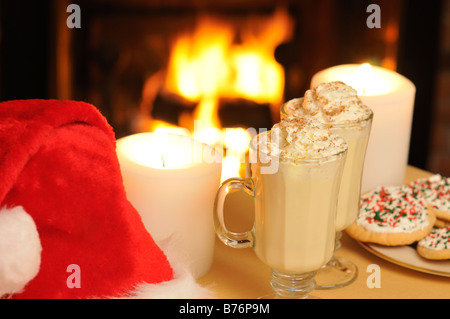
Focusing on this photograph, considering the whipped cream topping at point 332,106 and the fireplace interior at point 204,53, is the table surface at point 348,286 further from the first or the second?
the fireplace interior at point 204,53

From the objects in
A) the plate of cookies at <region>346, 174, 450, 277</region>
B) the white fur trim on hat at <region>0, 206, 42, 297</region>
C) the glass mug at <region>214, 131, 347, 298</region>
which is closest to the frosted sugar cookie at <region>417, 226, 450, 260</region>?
the plate of cookies at <region>346, 174, 450, 277</region>

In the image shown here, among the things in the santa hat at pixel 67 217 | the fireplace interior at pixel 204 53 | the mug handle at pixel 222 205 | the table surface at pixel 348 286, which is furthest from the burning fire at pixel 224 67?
the santa hat at pixel 67 217

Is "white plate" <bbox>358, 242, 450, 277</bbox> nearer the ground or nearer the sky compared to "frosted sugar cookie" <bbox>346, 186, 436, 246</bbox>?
nearer the ground

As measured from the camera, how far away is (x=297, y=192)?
77 cm

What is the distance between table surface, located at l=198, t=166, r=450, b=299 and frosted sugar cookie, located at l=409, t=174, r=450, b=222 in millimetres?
134

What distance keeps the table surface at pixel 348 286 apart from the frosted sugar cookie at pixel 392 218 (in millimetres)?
31

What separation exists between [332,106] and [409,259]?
230mm

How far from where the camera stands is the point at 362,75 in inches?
43.4

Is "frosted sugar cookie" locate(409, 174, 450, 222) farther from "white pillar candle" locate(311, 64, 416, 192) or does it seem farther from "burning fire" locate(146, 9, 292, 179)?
"burning fire" locate(146, 9, 292, 179)

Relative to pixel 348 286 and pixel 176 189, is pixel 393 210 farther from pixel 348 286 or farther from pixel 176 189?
pixel 176 189

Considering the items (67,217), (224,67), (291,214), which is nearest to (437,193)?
(291,214)

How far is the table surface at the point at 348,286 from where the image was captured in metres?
0.86

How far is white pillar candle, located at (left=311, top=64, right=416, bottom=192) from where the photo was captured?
1044 millimetres
